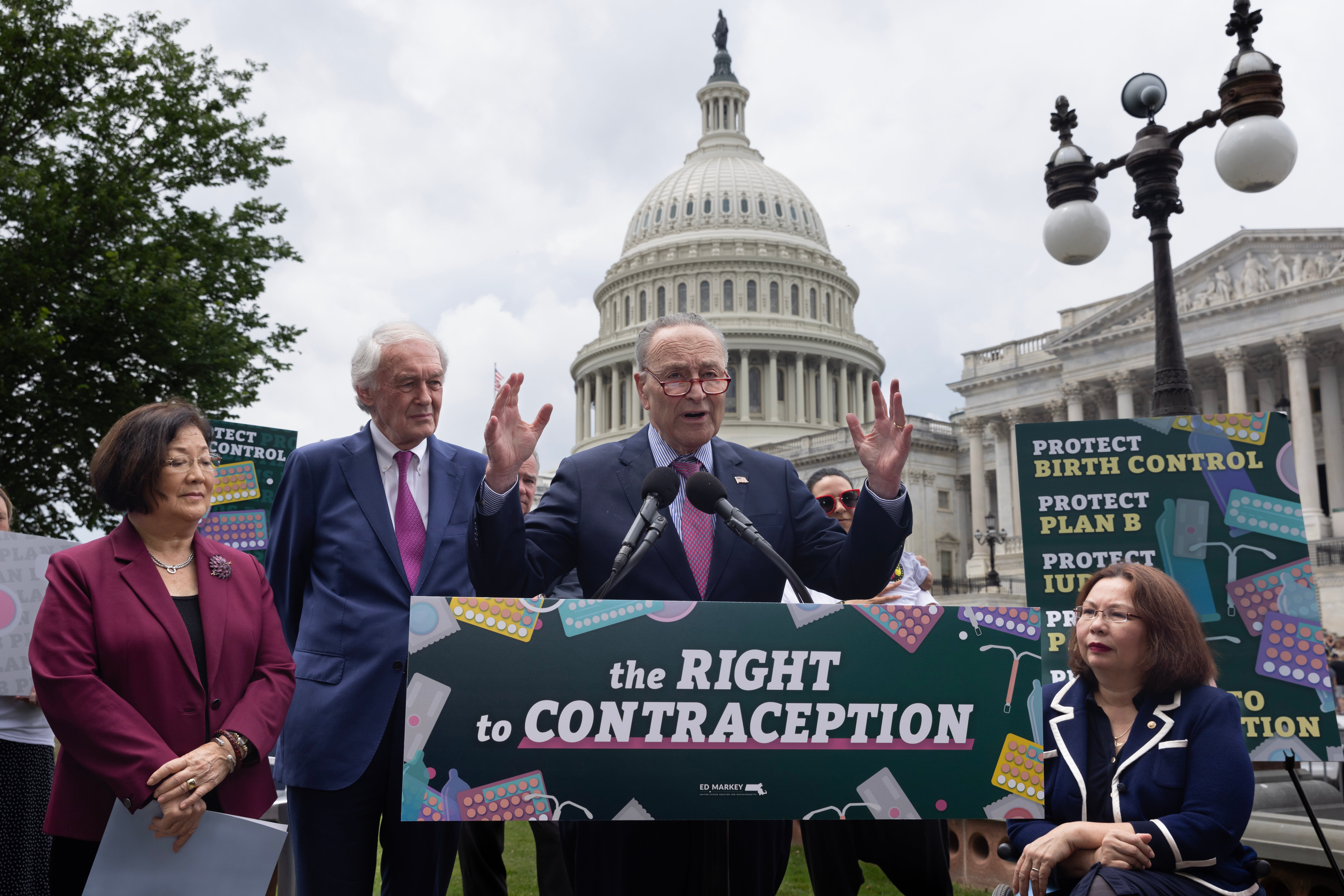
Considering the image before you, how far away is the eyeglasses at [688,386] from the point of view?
3.52m

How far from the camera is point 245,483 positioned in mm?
8742

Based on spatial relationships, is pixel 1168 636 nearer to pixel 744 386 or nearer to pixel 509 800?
pixel 509 800

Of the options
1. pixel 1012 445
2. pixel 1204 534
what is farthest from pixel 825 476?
pixel 1012 445

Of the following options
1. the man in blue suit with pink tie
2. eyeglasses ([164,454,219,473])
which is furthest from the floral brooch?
eyeglasses ([164,454,219,473])

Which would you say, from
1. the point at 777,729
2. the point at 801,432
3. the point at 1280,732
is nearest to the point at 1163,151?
the point at 1280,732

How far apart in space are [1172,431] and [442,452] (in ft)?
14.9

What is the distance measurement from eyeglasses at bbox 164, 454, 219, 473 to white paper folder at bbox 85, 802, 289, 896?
1.10 meters

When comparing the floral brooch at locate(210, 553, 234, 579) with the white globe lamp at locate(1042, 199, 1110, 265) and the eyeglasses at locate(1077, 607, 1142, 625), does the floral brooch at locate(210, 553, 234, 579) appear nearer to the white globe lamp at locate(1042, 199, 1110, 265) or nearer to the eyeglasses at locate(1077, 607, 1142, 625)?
the eyeglasses at locate(1077, 607, 1142, 625)

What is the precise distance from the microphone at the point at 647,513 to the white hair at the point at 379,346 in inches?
47.8

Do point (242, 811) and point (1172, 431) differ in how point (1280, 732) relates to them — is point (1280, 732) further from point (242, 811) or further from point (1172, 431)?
point (242, 811)

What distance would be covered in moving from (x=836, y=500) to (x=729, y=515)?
3.57 meters

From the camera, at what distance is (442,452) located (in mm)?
4270

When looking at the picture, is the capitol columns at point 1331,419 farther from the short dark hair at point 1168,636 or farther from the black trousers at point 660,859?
the black trousers at point 660,859

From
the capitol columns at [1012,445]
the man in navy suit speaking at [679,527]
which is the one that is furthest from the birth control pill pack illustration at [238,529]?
the capitol columns at [1012,445]
